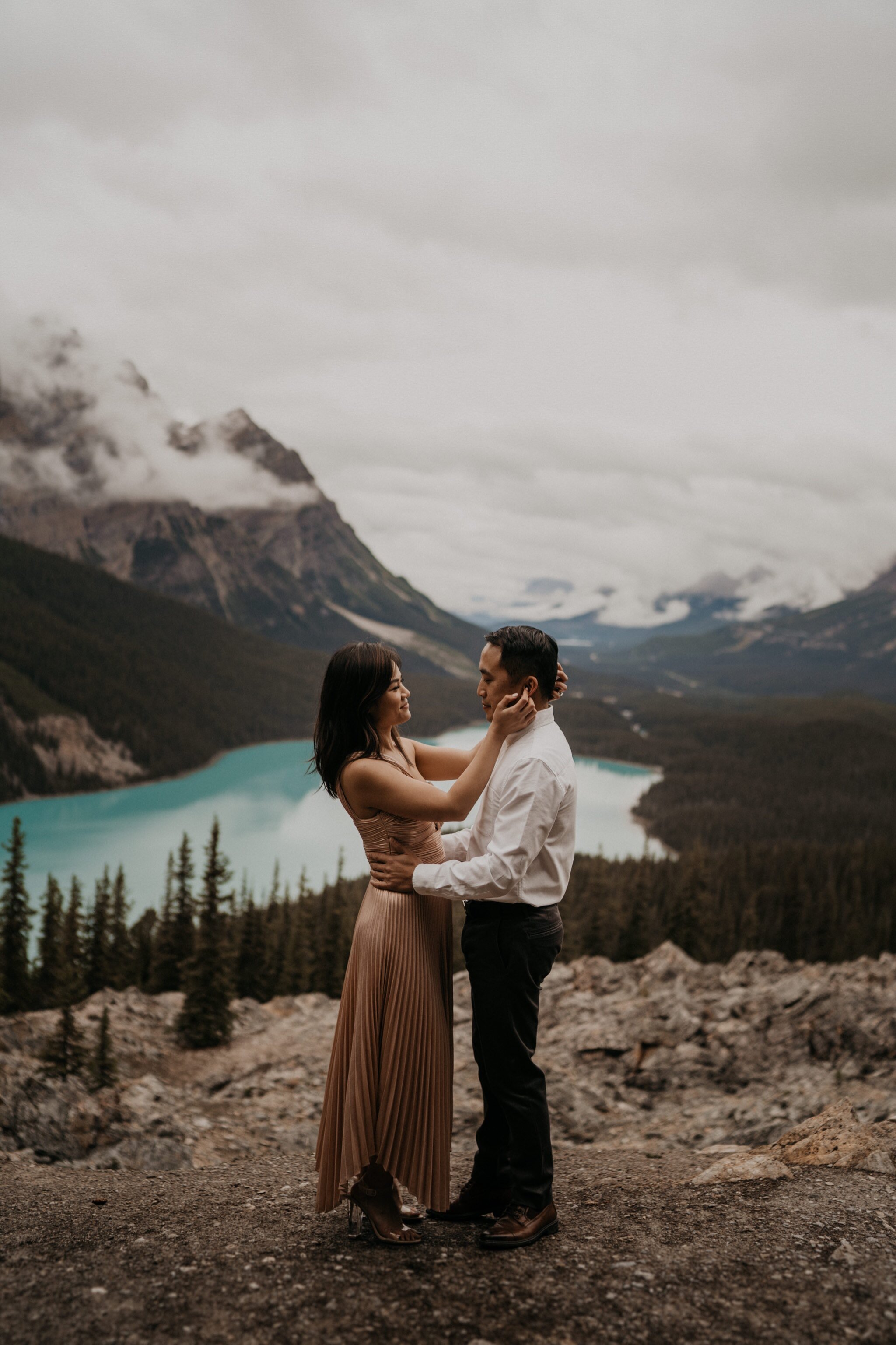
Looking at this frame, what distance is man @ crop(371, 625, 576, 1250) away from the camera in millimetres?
4984

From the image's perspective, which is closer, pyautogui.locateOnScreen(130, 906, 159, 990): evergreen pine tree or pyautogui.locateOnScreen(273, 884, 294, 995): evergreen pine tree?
pyautogui.locateOnScreen(273, 884, 294, 995): evergreen pine tree

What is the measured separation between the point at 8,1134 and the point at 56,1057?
11.2 feet

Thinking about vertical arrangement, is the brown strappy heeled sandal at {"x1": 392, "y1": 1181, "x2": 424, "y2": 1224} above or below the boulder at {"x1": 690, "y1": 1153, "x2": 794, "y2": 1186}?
above

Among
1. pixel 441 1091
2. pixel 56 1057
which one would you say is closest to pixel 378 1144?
pixel 441 1091

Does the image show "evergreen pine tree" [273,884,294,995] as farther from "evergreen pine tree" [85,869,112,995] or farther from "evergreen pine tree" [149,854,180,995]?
"evergreen pine tree" [85,869,112,995]

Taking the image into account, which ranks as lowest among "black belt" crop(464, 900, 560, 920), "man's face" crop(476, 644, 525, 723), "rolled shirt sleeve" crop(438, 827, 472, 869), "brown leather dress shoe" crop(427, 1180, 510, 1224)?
"brown leather dress shoe" crop(427, 1180, 510, 1224)

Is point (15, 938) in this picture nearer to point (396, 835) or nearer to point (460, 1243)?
point (460, 1243)

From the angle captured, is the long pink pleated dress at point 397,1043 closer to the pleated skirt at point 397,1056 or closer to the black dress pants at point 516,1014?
the pleated skirt at point 397,1056

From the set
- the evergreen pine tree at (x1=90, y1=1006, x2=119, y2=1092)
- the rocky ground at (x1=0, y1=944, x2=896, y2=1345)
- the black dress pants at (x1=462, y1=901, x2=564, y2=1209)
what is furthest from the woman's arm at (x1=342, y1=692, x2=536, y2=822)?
the evergreen pine tree at (x1=90, y1=1006, x2=119, y2=1092)

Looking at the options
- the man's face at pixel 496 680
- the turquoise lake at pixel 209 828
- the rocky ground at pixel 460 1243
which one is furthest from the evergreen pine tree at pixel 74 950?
the turquoise lake at pixel 209 828

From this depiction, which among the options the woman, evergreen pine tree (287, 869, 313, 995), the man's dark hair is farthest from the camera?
evergreen pine tree (287, 869, 313, 995)

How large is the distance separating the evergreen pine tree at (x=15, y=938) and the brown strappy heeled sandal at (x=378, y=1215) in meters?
42.7

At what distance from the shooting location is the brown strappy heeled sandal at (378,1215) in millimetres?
5340

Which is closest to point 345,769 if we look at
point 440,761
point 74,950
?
point 440,761
